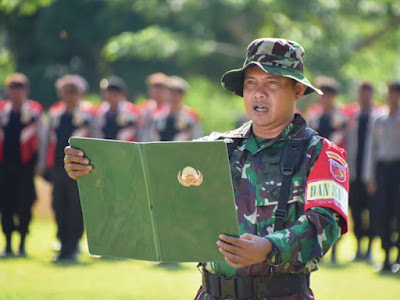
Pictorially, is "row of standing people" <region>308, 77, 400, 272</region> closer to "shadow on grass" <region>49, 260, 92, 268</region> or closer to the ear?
"shadow on grass" <region>49, 260, 92, 268</region>

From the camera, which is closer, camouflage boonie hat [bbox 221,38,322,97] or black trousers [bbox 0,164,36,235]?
camouflage boonie hat [bbox 221,38,322,97]

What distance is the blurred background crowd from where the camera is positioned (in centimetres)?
1168

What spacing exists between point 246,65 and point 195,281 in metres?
5.82

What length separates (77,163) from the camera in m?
3.86

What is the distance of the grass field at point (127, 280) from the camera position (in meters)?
8.63

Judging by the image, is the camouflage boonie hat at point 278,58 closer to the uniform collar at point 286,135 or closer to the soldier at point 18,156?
the uniform collar at point 286,135

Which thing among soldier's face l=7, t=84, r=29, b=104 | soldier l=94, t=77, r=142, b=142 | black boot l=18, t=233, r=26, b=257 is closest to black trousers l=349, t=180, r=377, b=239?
soldier l=94, t=77, r=142, b=142

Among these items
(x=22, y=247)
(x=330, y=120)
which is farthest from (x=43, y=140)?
(x=330, y=120)

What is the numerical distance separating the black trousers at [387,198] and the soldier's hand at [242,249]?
7769 mm

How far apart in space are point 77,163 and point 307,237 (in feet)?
3.39

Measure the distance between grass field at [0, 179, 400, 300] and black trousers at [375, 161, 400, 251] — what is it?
19.1 inches

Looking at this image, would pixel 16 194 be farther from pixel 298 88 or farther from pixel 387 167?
pixel 298 88

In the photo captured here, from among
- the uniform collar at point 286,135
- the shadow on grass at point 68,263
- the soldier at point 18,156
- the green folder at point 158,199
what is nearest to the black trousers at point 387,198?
the shadow on grass at point 68,263

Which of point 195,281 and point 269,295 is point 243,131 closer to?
point 269,295
